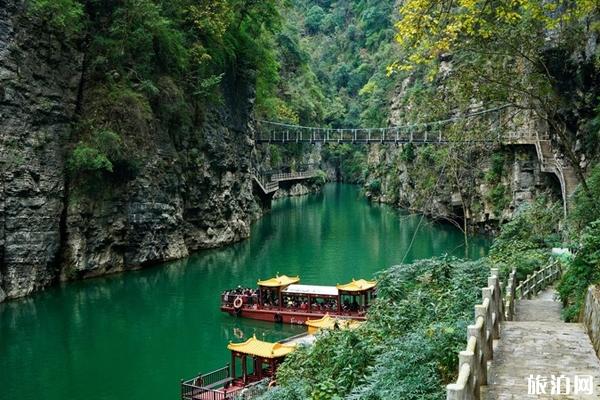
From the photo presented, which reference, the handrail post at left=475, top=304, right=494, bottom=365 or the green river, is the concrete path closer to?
the handrail post at left=475, top=304, right=494, bottom=365

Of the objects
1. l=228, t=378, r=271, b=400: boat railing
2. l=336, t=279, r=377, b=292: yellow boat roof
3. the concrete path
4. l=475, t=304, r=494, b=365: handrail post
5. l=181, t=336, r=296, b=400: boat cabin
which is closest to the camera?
the concrete path

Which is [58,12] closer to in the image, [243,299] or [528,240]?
[243,299]

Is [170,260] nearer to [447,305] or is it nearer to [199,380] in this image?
[199,380]

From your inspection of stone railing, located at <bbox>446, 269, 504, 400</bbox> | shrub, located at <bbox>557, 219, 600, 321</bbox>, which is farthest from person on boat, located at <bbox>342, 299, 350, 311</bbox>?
stone railing, located at <bbox>446, 269, 504, 400</bbox>

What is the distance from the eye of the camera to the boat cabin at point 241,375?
14.1 metres

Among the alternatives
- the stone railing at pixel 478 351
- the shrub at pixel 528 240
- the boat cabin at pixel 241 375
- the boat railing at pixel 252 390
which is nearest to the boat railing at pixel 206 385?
the boat cabin at pixel 241 375

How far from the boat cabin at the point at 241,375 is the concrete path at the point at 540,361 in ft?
23.5

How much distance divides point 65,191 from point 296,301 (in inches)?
468

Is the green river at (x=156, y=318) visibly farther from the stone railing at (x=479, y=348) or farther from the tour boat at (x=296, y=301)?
the stone railing at (x=479, y=348)

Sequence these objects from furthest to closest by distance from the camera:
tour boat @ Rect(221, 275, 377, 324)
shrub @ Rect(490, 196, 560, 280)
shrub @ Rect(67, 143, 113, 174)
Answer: shrub @ Rect(67, 143, 113, 174) < tour boat @ Rect(221, 275, 377, 324) < shrub @ Rect(490, 196, 560, 280)

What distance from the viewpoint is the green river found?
55.1ft

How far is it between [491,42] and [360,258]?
1889cm

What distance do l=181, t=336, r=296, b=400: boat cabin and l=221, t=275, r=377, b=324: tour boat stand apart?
215 inches

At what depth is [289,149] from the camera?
69.9 metres
